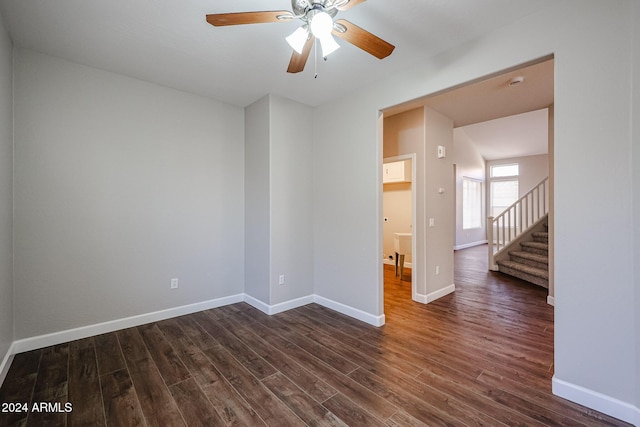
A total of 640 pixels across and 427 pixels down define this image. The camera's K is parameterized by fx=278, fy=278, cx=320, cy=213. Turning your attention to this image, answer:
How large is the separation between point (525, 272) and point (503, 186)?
592 cm

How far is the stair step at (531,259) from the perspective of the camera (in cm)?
489

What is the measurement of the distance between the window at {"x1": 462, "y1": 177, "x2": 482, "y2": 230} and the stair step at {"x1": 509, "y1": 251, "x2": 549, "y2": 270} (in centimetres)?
349

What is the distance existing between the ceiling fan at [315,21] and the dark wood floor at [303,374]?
91.6 inches

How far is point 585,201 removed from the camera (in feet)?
5.82

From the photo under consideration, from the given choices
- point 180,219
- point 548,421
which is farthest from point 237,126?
point 548,421

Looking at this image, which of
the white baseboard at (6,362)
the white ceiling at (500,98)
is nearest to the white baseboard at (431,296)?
the white ceiling at (500,98)

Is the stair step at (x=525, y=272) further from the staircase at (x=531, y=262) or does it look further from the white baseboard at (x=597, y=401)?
the white baseboard at (x=597, y=401)

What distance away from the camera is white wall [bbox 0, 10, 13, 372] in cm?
209

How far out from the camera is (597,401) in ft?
5.70

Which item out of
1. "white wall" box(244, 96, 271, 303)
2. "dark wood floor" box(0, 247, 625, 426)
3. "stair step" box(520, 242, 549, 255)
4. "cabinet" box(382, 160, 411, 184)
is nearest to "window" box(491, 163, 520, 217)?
"stair step" box(520, 242, 549, 255)

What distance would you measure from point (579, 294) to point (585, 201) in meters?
0.60

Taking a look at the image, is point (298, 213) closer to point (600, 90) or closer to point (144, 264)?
point (144, 264)

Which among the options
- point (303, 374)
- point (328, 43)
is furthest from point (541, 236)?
point (328, 43)

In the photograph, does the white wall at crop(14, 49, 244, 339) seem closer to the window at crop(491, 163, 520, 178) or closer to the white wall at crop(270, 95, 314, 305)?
the white wall at crop(270, 95, 314, 305)
